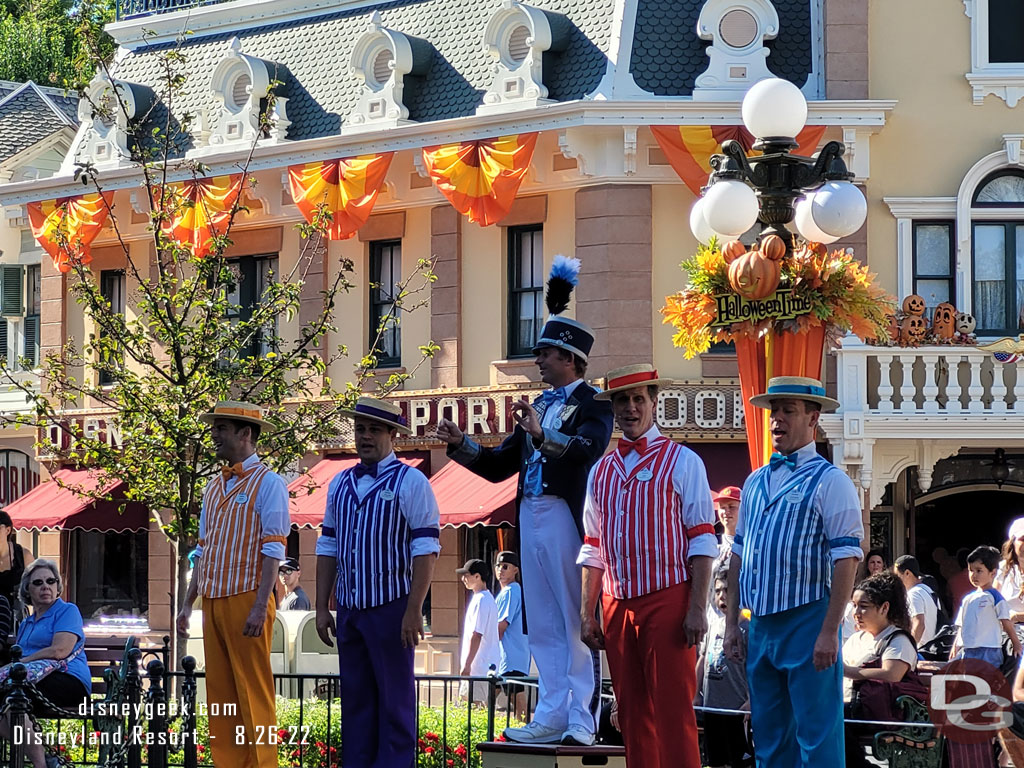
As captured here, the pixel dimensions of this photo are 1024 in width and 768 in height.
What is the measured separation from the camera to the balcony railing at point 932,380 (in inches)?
808

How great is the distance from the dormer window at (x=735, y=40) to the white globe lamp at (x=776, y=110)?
8.81m

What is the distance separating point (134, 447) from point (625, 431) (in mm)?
7492

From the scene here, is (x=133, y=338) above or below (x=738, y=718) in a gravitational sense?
above

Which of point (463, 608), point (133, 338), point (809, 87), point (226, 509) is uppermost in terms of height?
point (809, 87)

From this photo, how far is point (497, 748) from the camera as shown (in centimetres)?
898

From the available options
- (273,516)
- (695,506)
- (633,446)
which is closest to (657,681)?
(695,506)

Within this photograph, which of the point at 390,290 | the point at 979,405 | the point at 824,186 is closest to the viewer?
the point at 824,186

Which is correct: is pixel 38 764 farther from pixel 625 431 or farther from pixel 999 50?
pixel 999 50

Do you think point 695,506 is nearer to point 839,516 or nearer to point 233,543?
point 839,516

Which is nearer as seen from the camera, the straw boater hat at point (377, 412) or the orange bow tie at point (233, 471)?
the straw boater hat at point (377, 412)

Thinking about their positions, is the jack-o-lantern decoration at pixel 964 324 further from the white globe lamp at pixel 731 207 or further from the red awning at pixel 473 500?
the white globe lamp at pixel 731 207

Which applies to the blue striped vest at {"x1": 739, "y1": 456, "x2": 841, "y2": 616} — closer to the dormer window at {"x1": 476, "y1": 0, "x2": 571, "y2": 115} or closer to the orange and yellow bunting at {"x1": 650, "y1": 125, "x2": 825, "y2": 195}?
the orange and yellow bunting at {"x1": 650, "y1": 125, "x2": 825, "y2": 195}

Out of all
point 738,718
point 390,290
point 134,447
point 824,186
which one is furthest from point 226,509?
point 390,290

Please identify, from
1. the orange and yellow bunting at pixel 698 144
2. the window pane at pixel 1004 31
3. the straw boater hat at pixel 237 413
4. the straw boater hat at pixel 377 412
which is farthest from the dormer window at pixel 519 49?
the straw boater hat at pixel 377 412
